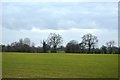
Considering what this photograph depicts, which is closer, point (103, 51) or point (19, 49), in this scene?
point (19, 49)

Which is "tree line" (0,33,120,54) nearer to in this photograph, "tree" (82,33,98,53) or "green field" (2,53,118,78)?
"tree" (82,33,98,53)

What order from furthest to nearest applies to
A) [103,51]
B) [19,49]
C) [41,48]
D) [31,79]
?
[41,48] < [103,51] < [19,49] < [31,79]

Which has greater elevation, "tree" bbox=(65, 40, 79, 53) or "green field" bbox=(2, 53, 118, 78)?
"tree" bbox=(65, 40, 79, 53)

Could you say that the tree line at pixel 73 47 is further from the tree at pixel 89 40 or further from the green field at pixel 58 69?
the green field at pixel 58 69

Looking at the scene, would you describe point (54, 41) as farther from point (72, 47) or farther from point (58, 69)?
point (58, 69)

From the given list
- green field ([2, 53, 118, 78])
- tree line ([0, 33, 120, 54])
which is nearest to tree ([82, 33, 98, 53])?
tree line ([0, 33, 120, 54])

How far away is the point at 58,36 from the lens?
88.5 metres

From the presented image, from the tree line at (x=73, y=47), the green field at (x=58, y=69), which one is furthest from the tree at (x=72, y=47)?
the green field at (x=58, y=69)

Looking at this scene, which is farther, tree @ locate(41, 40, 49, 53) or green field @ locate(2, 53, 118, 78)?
tree @ locate(41, 40, 49, 53)

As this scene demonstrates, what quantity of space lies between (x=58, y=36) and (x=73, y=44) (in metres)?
7.83

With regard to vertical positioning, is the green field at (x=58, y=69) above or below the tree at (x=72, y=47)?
below

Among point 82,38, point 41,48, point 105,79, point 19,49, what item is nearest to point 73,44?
point 82,38

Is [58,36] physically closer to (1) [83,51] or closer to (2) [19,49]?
(1) [83,51]

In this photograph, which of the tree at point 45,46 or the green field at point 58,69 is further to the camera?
the tree at point 45,46
